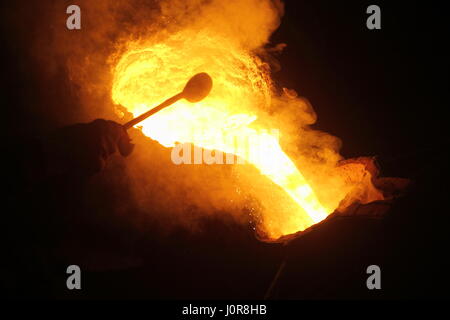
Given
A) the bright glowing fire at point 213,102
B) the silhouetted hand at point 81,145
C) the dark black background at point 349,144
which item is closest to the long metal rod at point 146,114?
the silhouetted hand at point 81,145

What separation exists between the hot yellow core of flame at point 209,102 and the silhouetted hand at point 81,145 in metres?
0.39

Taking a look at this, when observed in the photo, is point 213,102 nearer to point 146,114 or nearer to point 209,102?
point 209,102

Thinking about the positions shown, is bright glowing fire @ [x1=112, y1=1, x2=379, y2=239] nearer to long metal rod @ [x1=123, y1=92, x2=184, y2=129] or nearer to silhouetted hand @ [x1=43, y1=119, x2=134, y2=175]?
long metal rod @ [x1=123, y1=92, x2=184, y2=129]

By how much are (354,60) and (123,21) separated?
5.65 ft

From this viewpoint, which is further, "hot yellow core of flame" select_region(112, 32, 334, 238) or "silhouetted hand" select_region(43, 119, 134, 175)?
"hot yellow core of flame" select_region(112, 32, 334, 238)

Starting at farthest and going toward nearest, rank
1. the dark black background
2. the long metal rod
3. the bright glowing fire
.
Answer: the bright glowing fire
the long metal rod
the dark black background

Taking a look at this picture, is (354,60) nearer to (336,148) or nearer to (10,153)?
(336,148)

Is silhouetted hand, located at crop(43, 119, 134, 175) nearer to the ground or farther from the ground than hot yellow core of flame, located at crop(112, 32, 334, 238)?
nearer to the ground

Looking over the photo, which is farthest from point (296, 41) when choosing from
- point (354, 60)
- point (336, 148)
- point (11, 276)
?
point (11, 276)

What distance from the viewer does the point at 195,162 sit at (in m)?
2.70

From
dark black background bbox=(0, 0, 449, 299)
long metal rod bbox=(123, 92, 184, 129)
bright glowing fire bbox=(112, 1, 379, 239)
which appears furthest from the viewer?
bright glowing fire bbox=(112, 1, 379, 239)

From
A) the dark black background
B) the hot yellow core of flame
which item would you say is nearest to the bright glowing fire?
the hot yellow core of flame

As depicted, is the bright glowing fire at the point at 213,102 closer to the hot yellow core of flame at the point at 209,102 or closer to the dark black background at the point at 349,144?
the hot yellow core of flame at the point at 209,102

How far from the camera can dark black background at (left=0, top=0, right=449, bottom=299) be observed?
1861 millimetres
